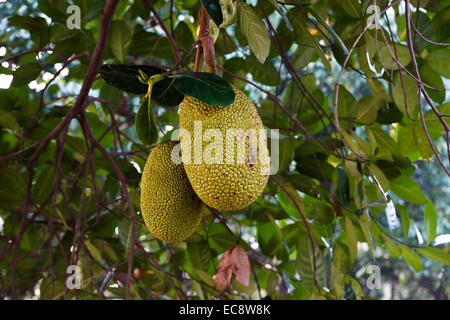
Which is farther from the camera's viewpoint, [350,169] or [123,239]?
[123,239]

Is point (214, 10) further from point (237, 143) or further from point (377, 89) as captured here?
point (377, 89)

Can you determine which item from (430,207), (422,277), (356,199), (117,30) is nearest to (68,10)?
(117,30)

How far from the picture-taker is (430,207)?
0.97m

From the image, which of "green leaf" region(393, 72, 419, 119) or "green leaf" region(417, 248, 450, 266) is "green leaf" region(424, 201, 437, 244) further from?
"green leaf" region(393, 72, 419, 119)

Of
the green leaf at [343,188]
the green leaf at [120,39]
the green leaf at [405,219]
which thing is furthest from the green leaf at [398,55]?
the green leaf at [120,39]

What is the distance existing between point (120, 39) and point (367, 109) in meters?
0.56

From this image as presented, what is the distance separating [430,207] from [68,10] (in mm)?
852

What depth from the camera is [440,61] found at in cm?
82

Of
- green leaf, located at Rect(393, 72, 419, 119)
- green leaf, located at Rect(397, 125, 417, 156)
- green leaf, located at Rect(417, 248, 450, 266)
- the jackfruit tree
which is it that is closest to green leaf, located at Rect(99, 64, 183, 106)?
the jackfruit tree

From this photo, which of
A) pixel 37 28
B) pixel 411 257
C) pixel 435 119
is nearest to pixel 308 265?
pixel 411 257

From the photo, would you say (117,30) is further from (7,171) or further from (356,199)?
(356,199)
